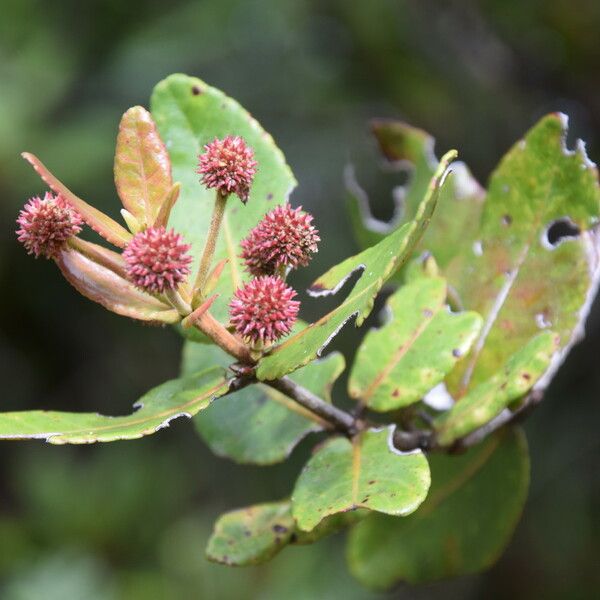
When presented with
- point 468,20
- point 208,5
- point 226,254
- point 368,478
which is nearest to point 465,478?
point 368,478

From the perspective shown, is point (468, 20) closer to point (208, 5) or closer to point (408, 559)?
point (208, 5)

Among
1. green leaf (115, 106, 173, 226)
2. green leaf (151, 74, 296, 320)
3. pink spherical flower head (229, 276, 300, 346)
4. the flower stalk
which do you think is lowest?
pink spherical flower head (229, 276, 300, 346)

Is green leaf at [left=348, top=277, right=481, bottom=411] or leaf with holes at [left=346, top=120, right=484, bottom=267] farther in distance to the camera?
leaf with holes at [left=346, top=120, right=484, bottom=267]

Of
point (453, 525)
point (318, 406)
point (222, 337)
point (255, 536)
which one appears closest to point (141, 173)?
point (222, 337)

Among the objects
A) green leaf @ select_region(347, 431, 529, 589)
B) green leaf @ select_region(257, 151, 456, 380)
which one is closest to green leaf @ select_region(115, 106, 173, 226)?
green leaf @ select_region(257, 151, 456, 380)

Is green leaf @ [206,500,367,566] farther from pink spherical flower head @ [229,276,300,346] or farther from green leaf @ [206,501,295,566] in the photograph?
pink spherical flower head @ [229,276,300,346]

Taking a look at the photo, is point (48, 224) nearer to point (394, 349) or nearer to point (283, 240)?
point (283, 240)
